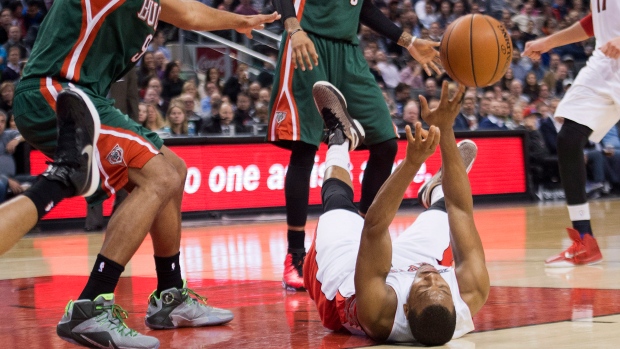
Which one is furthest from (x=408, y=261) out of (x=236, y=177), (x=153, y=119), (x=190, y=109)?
(x=190, y=109)

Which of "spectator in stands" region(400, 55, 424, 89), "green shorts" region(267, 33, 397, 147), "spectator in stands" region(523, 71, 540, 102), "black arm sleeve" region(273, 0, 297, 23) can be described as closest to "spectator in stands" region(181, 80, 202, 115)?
"spectator in stands" region(400, 55, 424, 89)

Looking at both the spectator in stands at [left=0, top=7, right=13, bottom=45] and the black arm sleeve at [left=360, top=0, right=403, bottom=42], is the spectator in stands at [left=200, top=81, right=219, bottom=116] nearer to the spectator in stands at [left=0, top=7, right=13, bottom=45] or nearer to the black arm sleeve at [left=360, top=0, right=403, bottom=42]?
the spectator in stands at [left=0, top=7, right=13, bottom=45]

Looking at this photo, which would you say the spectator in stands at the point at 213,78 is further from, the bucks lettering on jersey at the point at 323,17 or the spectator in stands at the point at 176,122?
the bucks lettering on jersey at the point at 323,17

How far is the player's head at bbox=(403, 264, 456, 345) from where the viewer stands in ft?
10.1

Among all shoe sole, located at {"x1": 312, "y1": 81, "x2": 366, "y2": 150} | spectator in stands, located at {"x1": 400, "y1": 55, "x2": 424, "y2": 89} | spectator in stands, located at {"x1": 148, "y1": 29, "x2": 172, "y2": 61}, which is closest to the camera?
shoe sole, located at {"x1": 312, "y1": 81, "x2": 366, "y2": 150}

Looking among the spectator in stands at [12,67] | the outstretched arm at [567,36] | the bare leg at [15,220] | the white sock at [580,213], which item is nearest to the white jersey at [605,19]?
the outstretched arm at [567,36]

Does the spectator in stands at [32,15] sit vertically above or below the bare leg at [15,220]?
above

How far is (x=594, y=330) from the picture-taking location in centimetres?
328

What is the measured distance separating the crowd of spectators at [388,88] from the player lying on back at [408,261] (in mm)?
5763

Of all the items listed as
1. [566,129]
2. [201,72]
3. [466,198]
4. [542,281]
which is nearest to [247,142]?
[201,72]

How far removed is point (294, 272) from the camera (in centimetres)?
493

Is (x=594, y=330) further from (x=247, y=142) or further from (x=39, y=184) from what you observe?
(x=247, y=142)

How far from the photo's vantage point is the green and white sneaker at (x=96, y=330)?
3.17 metres

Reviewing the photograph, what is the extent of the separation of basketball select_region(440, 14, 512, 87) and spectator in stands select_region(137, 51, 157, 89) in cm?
826
